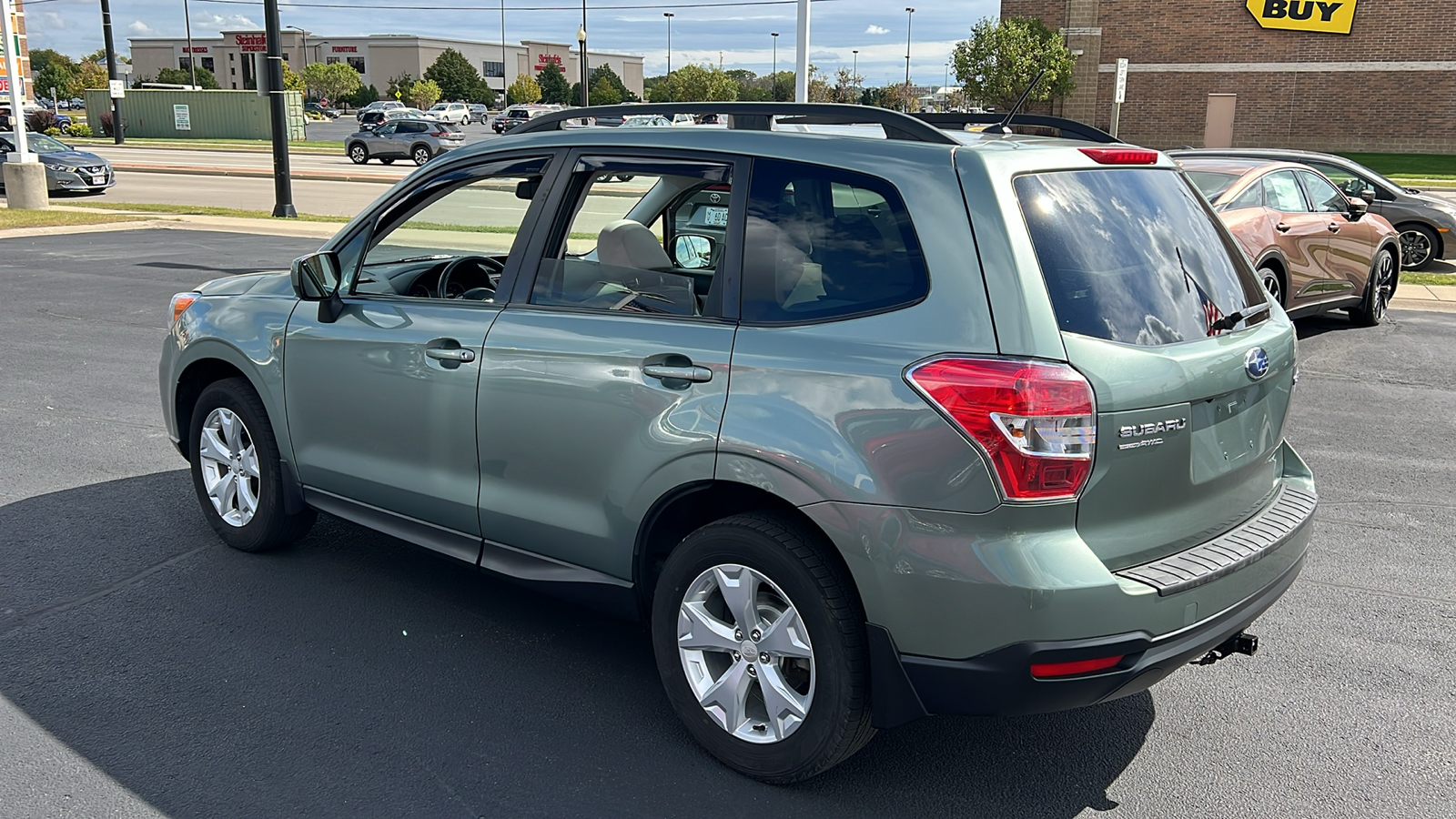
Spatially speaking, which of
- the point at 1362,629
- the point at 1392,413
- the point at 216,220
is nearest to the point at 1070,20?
the point at 216,220

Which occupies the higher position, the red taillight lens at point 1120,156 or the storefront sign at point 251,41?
the storefront sign at point 251,41

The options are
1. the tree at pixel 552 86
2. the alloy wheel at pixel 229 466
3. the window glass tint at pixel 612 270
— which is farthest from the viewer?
the tree at pixel 552 86

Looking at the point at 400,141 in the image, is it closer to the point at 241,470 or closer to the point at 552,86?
the point at 241,470

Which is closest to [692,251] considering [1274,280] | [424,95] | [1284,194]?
[1274,280]

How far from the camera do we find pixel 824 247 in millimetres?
3199

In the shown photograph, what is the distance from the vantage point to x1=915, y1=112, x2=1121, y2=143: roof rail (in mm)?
3690

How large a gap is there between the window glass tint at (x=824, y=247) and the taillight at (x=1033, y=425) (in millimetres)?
339

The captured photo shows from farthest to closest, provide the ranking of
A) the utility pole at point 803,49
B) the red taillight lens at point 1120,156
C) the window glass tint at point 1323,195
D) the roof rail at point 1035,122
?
the utility pole at point 803,49 < the window glass tint at point 1323,195 < the roof rail at point 1035,122 < the red taillight lens at point 1120,156

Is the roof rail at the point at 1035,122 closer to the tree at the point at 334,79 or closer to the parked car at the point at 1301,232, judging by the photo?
the parked car at the point at 1301,232

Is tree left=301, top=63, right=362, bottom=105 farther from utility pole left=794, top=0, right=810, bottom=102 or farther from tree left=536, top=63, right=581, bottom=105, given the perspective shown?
utility pole left=794, top=0, right=810, bottom=102

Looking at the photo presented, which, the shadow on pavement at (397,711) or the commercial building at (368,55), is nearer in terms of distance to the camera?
the shadow on pavement at (397,711)

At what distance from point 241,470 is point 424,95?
3742 inches

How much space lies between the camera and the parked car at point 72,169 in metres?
26.0

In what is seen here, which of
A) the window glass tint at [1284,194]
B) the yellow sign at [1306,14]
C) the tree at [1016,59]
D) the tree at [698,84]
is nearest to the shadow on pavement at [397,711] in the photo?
the window glass tint at [1284,194]
